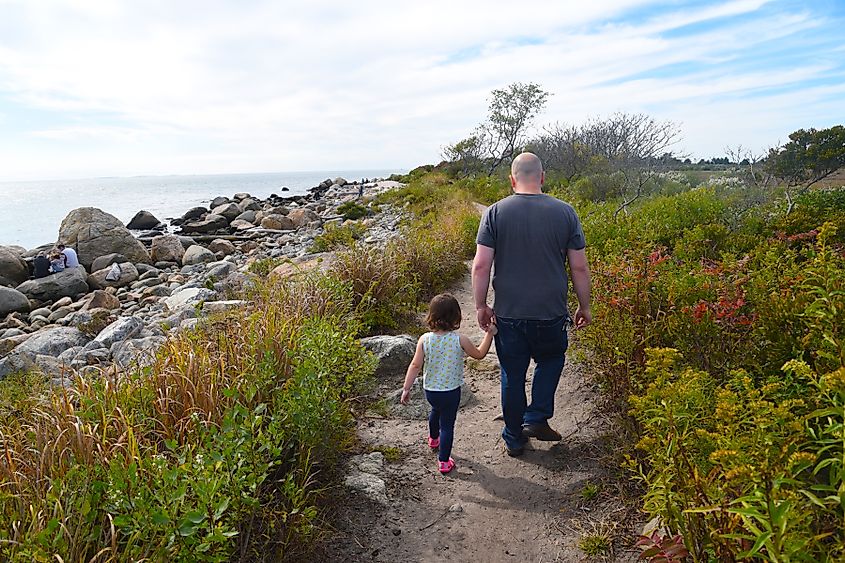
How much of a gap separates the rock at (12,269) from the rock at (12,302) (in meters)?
3.39

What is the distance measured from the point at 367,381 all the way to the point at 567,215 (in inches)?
101

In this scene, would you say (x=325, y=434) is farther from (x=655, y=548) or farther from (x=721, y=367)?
(x=721, y=367)

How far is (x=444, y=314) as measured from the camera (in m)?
4.04

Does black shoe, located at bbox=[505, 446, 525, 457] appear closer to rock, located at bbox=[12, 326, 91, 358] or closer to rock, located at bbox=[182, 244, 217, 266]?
rock, located at bbox=[12, 326, 91, 358]

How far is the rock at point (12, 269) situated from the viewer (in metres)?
17.7

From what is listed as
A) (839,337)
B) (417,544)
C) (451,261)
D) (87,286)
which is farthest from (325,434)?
(87,286)

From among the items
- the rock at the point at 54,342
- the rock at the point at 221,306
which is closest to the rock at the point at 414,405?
the rock at the point at 221,306

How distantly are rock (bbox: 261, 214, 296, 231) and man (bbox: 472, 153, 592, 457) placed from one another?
83.1 ft

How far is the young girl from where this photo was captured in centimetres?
401

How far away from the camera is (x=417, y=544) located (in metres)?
3.39

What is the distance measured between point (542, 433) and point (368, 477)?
134 centimetres

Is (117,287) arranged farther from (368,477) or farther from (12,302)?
(368,477)

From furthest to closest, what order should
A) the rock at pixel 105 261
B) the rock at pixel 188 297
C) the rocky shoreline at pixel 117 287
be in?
the rock at pixel 105 261
the rock at pixel 188 297
the rocky shoreline at pixel 117 287

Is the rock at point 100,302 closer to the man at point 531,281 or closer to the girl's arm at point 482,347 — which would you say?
the girl's arm at point 482,347
